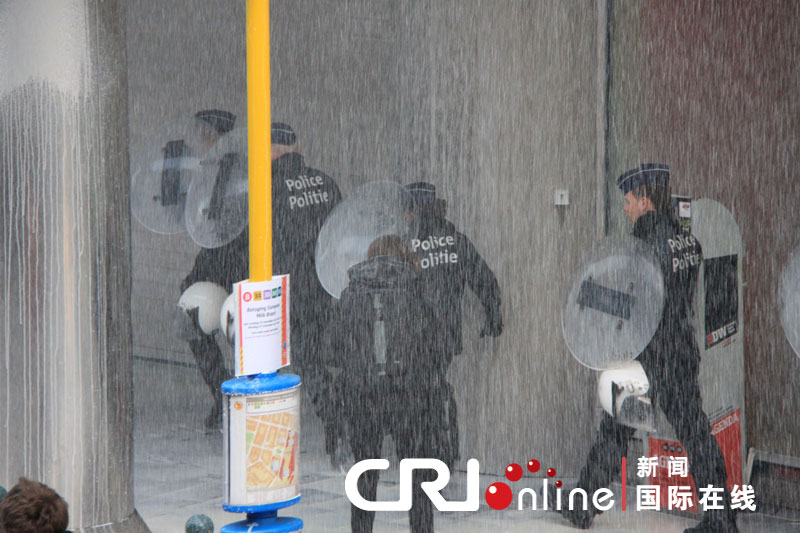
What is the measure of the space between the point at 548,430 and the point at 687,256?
2130 millimetres

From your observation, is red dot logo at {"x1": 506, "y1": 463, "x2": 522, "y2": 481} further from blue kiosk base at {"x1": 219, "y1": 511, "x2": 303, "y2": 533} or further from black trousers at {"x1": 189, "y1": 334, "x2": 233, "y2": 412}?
blue kiosk base at {"x1": 219, "y1": 511, "x2": 303, "y2": 533}

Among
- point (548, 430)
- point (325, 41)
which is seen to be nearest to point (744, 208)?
point (548, 430)

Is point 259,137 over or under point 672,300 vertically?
over

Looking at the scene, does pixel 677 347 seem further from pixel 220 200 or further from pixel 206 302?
pixel 206 302

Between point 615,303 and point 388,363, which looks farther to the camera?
point 615,303

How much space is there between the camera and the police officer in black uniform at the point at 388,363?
19.0ft

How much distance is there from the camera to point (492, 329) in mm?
7488

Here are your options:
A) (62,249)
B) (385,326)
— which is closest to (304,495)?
(385,326)

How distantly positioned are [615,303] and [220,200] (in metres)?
3.23

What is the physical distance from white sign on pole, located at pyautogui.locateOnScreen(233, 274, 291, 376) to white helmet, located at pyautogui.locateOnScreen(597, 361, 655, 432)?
303 cm

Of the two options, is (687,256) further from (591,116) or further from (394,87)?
(394,87)

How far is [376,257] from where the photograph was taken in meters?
6.03

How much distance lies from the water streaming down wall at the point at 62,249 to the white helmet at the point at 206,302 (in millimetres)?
3203

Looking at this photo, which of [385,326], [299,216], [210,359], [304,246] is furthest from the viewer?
[210,359]
